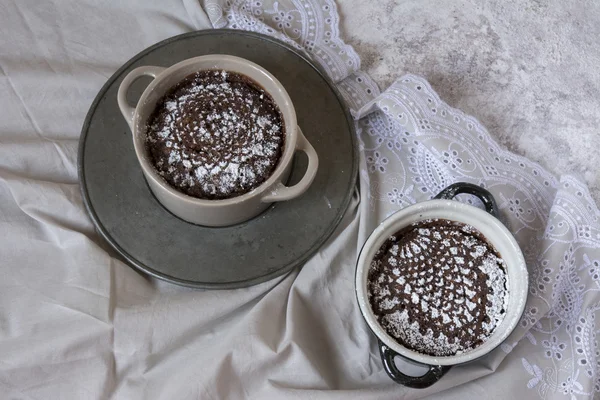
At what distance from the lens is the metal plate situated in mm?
958

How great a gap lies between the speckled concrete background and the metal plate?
0.18m

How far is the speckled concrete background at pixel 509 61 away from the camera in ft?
3.72

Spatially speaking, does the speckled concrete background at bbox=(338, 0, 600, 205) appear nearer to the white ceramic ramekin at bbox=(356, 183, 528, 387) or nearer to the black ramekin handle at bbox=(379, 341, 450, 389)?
the white ceramic ramekin at bbox=(356, 183, 528, 387)

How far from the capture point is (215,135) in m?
0.94

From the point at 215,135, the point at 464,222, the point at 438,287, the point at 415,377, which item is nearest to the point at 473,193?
the point at 464,222

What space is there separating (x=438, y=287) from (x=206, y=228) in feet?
1.12

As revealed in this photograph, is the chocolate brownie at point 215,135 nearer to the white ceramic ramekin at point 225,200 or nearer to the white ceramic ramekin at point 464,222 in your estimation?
the white ceramic ramekin at point 225,200

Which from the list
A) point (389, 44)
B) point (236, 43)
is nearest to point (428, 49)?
point (389, 44)

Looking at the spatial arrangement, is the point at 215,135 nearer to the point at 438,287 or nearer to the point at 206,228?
the point at 206,228

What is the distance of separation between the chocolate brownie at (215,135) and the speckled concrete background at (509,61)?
0.94 ft

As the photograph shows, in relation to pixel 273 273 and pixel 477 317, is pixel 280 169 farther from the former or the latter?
pixel 477 317

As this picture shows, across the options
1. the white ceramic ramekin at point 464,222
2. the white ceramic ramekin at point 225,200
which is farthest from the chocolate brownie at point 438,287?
the white ceramic ramekin at point 225,200

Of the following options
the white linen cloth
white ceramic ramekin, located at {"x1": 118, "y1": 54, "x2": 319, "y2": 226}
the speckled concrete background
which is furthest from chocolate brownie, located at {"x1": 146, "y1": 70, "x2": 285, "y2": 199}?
the speckled concrete background

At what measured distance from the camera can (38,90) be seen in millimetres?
1035
